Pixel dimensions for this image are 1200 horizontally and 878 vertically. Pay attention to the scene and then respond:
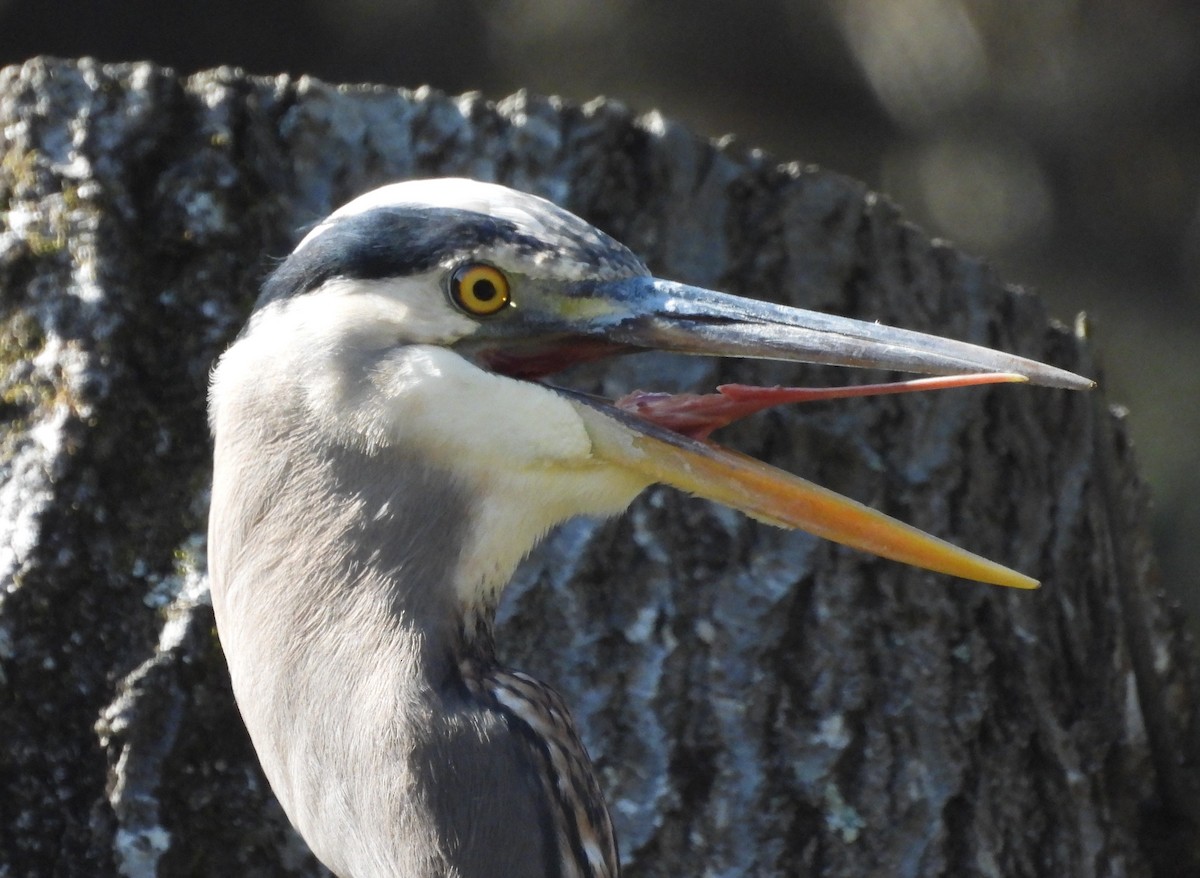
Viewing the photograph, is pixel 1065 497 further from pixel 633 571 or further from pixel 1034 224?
pixel 1034 224

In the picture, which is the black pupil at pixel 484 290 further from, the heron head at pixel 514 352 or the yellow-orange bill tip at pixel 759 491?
the yellow-orange bill tip at pixel 759 491

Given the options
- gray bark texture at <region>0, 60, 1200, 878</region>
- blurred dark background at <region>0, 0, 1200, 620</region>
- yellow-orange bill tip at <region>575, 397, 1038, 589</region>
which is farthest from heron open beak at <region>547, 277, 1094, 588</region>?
blurred dark background at <region>0, 0, 1200, 620</region>

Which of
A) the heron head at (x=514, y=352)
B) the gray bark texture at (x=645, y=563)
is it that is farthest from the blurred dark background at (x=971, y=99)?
the heron head at (x=514, y=352)

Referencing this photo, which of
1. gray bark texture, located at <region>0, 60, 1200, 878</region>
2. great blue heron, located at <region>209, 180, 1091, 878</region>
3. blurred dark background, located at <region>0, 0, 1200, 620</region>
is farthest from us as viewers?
blurred dark background, located at <region>0, 0, 1200, 620</region>

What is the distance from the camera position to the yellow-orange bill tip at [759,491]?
146 cm

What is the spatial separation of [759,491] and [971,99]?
3.72 m

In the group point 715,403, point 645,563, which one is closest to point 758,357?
point 715,403

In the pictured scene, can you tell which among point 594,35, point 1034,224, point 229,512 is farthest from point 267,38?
point 229,512

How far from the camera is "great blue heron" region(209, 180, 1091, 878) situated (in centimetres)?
140

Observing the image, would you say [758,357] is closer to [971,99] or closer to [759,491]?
[759,491]

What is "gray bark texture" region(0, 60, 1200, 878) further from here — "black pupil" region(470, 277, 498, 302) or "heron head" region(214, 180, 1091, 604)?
"black pupil" region(470, 277, 498, 302)

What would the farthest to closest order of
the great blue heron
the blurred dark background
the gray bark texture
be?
the blurred dark background → the gray bark texture → the great blue heron

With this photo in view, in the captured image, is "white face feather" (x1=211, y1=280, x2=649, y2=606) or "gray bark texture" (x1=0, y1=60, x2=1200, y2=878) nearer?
"white face feather" (x1=211, y1=280, x2=649, y2=606)

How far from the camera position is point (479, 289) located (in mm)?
1420
